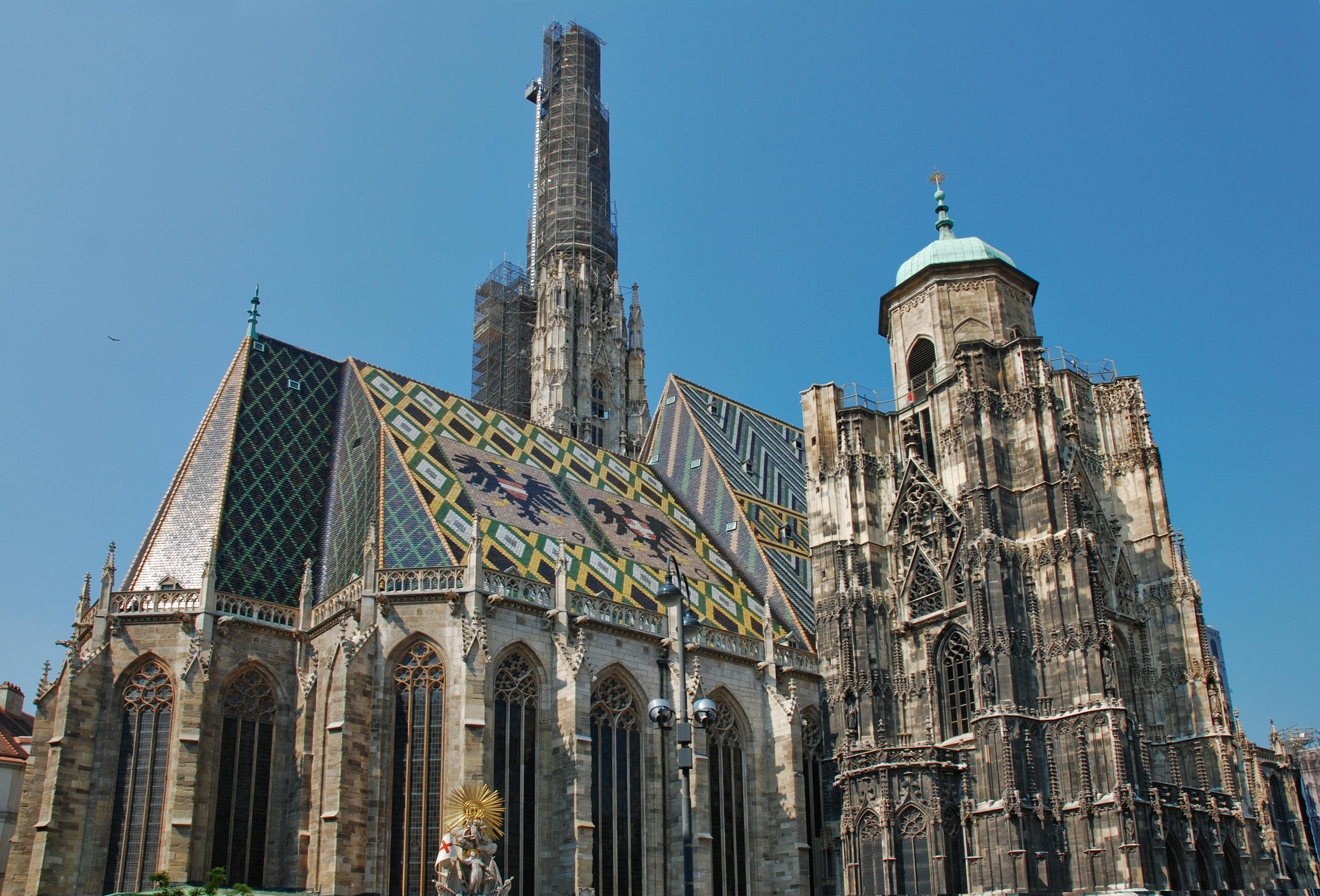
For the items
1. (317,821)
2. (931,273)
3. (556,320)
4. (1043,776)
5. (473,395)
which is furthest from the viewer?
(473,395)

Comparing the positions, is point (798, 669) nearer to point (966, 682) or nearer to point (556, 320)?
point (966, 682)

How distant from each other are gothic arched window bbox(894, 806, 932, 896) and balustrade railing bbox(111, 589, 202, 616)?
15.2m

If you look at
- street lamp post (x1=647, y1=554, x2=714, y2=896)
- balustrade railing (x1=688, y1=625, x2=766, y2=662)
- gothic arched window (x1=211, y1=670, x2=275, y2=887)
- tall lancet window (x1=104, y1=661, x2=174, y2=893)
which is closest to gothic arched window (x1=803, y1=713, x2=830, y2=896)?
balustrade railing (x1=688, y1=625, x2=766, y2=662)

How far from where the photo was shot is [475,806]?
20.5 meters

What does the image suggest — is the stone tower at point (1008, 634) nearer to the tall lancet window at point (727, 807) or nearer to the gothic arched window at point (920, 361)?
the gothic arched window at point (920, 361)

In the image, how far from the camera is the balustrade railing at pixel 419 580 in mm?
23625

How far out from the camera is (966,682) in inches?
1053

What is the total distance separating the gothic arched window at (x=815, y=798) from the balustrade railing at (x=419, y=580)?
9.81 meters

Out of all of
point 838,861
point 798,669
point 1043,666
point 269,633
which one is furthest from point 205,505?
point 1043,666

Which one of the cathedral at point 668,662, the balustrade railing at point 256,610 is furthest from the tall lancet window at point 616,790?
the balustrade railing at point 256,610

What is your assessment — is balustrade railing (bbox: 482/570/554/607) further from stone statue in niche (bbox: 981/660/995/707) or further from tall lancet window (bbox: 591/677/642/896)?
stone statue in niche (bbox: 981/660/995/707)

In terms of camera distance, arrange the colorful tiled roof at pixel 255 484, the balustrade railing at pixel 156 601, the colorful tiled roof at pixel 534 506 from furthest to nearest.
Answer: the colorful tiled roof at pixel 534 506 < the colorful tiled roof at pixel 255 484 < the balustrade railing at pixel 156 601

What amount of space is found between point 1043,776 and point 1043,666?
7.56 feet

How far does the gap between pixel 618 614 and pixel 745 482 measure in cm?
1113
